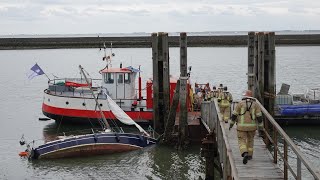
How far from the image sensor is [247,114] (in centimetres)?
1305

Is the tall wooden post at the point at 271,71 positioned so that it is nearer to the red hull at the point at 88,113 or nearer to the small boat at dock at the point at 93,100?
the small boat at dock at the point at 93,100

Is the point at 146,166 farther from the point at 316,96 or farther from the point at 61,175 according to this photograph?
the point at 316,96

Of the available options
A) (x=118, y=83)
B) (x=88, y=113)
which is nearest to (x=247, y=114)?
(x=88, y=113)

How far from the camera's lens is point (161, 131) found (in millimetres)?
27297

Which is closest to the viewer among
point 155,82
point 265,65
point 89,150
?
point 89,150

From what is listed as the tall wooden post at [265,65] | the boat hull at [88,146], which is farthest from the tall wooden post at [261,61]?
the boat hull at [88,146]

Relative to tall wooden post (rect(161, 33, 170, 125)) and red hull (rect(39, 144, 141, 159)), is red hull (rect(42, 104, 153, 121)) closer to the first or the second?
tall wooden post (rect(161, 33, 170, 125))

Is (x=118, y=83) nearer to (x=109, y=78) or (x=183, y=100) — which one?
(x=109, y=78)

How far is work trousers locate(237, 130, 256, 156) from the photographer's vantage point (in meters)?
13.2

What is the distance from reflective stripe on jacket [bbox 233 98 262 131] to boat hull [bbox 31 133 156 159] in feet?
41.3

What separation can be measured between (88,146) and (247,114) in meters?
12.9

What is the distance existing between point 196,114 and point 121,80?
6.07 metres

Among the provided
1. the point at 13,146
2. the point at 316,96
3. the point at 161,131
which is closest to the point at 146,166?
the point at 161,131

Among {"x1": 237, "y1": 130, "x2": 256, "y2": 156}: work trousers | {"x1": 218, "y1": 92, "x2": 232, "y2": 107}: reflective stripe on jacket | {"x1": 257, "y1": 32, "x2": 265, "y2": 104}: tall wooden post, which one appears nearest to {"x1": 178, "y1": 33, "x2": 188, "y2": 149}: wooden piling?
{"x1": 218, "y1": 92, "x2": 232, "y2": 107}: reflective stripe on jacket
